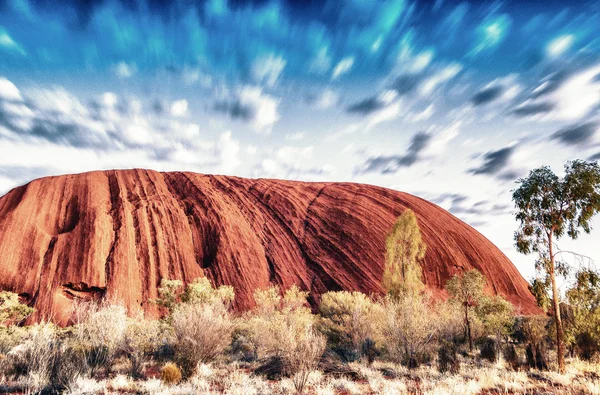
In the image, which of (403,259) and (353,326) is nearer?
(353,326)

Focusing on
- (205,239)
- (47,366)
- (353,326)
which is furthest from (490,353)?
(205,239)

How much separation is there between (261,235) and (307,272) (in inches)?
316

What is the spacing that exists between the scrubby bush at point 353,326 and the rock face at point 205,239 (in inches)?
778

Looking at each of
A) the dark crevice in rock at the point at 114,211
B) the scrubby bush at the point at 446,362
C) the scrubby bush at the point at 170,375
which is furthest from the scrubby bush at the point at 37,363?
the dark crevice in rock at the point at 114,211

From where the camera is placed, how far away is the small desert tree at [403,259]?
22969mm

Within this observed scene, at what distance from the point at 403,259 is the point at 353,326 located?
32.1ft

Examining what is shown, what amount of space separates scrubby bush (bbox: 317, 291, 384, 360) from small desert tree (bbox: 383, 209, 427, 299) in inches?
234

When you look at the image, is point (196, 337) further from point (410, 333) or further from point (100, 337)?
point (410, 333)

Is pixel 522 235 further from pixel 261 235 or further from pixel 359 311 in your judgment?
pixel 261 235

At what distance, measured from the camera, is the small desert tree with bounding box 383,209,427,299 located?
2297cm

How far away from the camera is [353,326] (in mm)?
15266

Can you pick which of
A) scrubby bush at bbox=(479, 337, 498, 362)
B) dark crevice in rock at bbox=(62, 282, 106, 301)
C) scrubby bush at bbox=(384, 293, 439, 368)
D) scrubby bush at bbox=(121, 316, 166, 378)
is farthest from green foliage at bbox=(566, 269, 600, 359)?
dark crevice in rock at bbox=(62, 282, 106, 301)

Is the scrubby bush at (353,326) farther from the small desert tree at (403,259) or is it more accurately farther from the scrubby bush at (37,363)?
the scrubby bush at (37,363)

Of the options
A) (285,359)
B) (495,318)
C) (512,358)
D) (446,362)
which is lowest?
(512,358)
